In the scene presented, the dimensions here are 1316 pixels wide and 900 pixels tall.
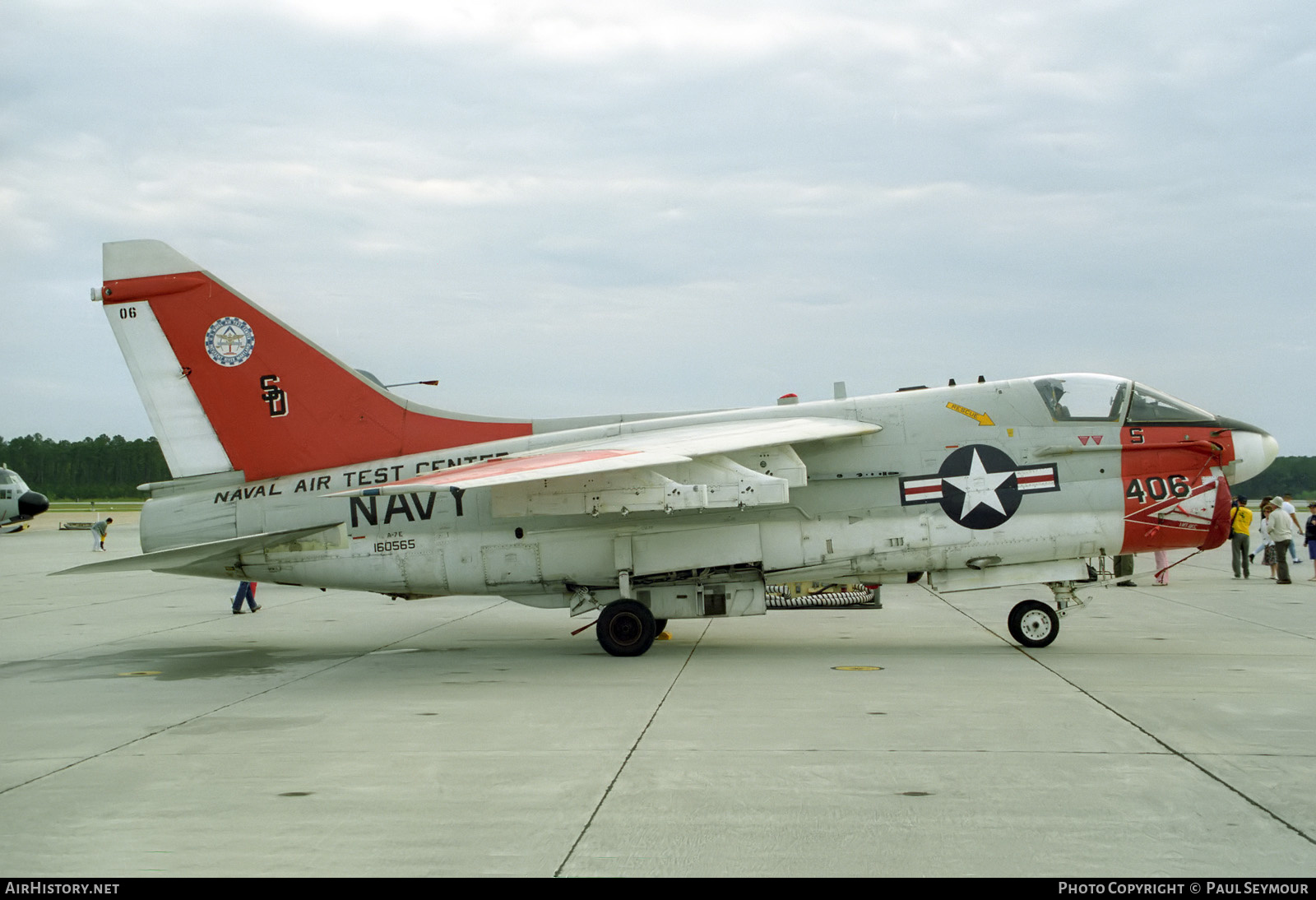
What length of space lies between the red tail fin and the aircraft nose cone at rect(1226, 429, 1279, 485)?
27.6 feet

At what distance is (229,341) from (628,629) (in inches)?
239

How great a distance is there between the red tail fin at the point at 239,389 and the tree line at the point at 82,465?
101m

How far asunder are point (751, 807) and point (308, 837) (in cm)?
232

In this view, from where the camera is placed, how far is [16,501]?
1633 inches

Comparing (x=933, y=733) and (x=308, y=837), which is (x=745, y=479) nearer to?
(x=933, y=733)

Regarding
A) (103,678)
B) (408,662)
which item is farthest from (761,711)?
(103,678)

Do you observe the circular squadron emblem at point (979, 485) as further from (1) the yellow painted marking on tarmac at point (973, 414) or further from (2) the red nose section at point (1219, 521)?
(2) the red nose section at point (1219, 521)

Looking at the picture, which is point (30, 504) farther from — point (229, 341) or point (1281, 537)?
point (1281, 537)

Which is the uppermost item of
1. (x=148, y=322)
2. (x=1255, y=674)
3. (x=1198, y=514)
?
(x=148, y=322)

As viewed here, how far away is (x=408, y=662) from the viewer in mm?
11820

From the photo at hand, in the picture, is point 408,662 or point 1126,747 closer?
point 1126,747

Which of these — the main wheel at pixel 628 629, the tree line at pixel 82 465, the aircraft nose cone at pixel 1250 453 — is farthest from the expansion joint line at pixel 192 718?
the tree line at pixel 82 465

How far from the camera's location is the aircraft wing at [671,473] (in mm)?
10742

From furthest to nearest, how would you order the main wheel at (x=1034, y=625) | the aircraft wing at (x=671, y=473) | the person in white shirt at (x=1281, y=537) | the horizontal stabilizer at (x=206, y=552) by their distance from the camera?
the person in white shirt at (x=1281, y=537)
the main wheel at (x=1034, y=625)
the horizontal stabilizer at (x=206, y=552)
the aircraft wing at (x=671, y=473)
